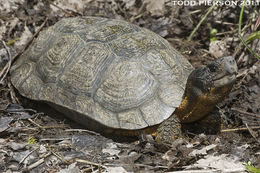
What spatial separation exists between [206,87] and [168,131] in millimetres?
726

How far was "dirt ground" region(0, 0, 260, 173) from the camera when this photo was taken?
11.5 feet

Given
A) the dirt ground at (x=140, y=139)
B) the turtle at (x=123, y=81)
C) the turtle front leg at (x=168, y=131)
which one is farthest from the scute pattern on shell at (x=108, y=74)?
the dirt ground at (x=140, y=139)

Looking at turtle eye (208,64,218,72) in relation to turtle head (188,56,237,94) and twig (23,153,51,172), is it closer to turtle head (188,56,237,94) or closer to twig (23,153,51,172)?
turtle head (188,56,237,94)

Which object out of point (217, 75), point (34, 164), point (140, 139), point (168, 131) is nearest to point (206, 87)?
point (217, 75)

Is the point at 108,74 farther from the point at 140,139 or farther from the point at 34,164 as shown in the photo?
the point at 34,164

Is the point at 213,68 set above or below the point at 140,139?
above

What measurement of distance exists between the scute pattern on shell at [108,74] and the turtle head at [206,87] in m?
0.17

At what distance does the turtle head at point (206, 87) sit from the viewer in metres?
3.58

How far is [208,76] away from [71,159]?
1.82 meters

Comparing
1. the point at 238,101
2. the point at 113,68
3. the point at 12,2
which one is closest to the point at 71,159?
the point at 113,68

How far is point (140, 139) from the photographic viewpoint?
394 centimetres

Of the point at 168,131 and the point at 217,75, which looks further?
the point at 168,131

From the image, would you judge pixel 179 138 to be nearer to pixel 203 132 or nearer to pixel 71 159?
pixel 203 132

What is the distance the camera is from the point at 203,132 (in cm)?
431
